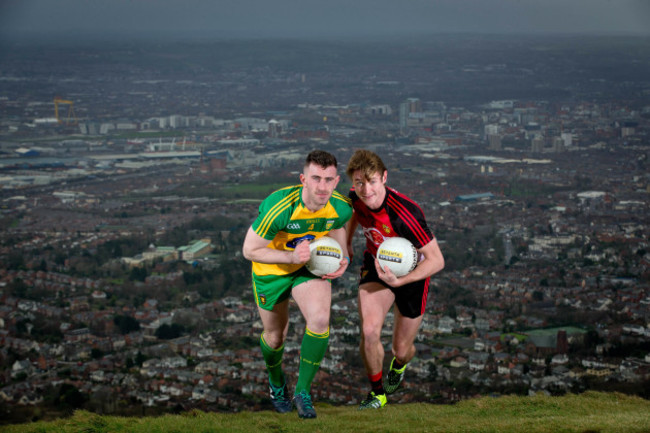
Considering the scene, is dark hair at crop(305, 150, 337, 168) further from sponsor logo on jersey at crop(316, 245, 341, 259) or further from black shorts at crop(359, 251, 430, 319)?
black shorts at crop(359, 251, 430, 319)

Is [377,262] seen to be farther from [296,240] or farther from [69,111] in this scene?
[69,111]

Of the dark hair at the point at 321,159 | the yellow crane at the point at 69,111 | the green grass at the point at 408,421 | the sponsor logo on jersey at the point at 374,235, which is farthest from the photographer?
the yellow crane at the point at 69,111

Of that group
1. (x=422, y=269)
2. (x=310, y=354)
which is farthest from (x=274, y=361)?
(x=422, y=269)

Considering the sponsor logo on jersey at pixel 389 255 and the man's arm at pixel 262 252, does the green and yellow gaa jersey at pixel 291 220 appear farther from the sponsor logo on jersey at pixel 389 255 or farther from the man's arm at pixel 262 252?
the sponsor logo on jersey at pixel 389 255

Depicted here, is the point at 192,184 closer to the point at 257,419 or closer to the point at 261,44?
the point at 257,419

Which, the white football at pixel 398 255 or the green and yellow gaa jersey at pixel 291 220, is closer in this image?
the green and yellow gaa jersey at pixel 291 220

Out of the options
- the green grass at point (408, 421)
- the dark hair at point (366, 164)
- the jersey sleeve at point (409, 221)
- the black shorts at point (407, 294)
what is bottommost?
the green grass at point (408, 421)

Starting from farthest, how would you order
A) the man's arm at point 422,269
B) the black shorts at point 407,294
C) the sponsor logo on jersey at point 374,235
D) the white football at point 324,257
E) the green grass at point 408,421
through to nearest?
the black shorts at point 407,294, the sponsor logo on jersey at point 374,235, the man's arm at point 422,269, the white football at point 324,257, the green grass at point 408,421

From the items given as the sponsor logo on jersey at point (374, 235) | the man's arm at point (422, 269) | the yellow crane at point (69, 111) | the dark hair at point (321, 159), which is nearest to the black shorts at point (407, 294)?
the sponsor logo on jersey at point (374, 235)
